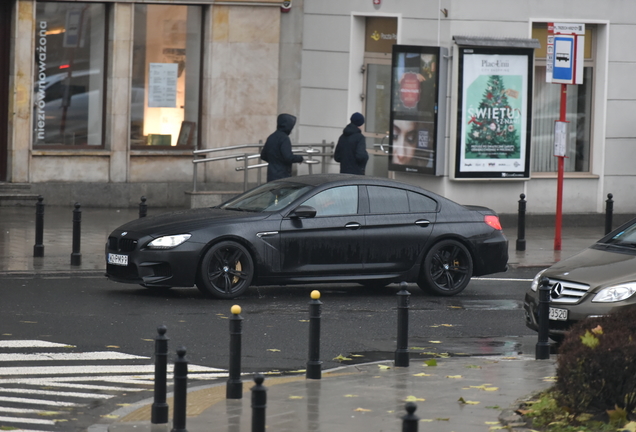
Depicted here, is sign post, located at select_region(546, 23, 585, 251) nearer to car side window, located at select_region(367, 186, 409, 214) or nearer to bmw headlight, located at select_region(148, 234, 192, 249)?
car side window, located at select_region(367, 186, 409, 214)

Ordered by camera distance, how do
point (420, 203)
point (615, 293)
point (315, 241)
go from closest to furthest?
point (615, 293) → point (315, 241) → point (420, 203)

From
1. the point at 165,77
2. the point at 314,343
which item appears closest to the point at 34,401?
the point at 314,343

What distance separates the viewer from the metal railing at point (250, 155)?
2243cm

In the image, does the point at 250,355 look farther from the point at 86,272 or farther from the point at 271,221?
the point at 86,272

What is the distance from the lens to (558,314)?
36.2 ft

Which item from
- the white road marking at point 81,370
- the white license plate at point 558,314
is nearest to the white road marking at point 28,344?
the white road marking at point 81,370

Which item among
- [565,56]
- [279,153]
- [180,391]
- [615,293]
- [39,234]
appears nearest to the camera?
[180,391]

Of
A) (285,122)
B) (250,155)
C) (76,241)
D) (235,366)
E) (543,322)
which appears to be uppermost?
(285,122)

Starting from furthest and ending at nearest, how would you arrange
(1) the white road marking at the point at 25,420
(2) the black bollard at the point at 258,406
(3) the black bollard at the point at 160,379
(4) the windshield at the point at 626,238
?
(4) the windshield at the point at 626,238 < (1) the white road marking at the point at 25,420 < (3) the black bollard at the point at 160,379 < (2) the black bollard at the point at 258,406

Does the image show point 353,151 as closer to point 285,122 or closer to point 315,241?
point 285,122

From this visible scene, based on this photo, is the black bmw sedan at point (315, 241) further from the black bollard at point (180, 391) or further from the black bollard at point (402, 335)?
the black bollard at point (180, 391)

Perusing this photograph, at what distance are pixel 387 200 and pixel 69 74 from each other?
426 inches

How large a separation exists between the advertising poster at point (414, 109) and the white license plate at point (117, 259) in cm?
929

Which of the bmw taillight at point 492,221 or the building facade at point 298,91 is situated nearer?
the bmw taillight at point 492,221
